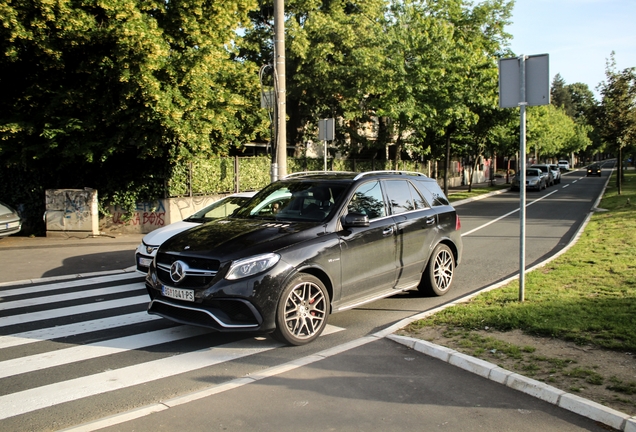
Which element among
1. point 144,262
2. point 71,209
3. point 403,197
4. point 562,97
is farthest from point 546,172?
point 562,97

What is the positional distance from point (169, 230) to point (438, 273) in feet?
14.6

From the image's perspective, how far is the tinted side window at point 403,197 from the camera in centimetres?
759

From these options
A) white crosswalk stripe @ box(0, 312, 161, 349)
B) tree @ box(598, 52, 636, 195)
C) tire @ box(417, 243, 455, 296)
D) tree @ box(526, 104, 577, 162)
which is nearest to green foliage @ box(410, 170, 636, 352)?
tire @ box(417, 243, 455, 296)

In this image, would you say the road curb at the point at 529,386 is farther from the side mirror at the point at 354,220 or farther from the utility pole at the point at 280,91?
the utility pole at the point at 280,91

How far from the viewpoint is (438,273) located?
27.0 feet

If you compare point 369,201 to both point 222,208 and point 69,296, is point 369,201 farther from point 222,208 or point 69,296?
point 69,296

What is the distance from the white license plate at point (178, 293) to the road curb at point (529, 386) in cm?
220

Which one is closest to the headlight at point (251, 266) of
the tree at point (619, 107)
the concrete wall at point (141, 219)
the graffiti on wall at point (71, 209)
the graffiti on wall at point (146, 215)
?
the graffiti on wall at point (71, 209)

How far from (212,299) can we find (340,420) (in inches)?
78.4

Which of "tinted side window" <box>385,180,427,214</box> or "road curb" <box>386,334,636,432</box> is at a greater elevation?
"tinted side window" <box>385,180,427,214</box>

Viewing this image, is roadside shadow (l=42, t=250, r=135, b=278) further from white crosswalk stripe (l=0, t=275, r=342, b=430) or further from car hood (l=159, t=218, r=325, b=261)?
car hood (l=159, t=218, r=325, b=261)

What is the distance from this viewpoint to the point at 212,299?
5566 millimetres

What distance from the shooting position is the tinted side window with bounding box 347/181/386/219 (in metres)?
6.92

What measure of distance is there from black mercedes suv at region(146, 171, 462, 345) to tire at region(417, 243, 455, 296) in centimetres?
2
